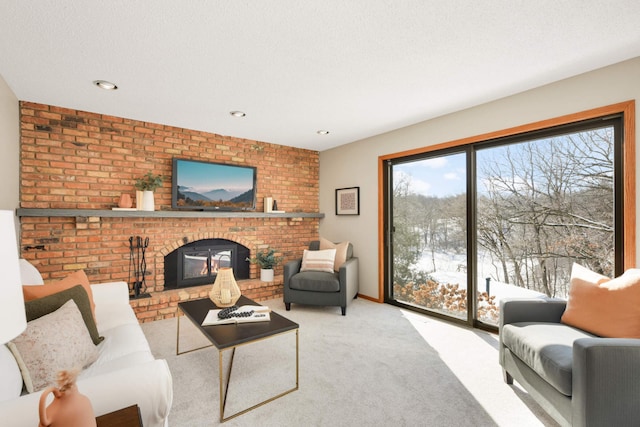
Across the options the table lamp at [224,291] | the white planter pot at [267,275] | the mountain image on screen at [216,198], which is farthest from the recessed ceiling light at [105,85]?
the white planter pot at [267,275]

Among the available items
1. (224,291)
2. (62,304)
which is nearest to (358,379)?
(224,291)

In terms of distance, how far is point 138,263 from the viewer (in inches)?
144

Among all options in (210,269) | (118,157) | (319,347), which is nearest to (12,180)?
(118,157)

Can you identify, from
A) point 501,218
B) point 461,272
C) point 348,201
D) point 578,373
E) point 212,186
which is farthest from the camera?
point 348,201

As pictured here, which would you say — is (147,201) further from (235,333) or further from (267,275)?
(235,333)

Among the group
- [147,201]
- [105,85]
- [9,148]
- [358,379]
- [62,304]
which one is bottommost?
[358,379]

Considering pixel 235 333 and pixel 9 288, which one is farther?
pixel 235 333

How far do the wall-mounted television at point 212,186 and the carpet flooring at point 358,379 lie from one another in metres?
1.60

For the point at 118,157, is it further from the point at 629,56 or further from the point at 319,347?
the point at 629,56

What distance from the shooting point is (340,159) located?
4914 mm

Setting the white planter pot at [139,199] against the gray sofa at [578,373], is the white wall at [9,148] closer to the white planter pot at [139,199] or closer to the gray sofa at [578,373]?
the white planter pot at [139,199]

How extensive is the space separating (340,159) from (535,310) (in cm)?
339

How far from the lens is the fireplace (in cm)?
402

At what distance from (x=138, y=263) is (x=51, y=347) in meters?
2.38
